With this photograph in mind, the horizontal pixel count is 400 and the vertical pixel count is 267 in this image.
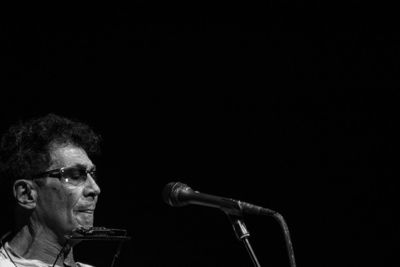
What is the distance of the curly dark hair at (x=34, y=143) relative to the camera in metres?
3.22

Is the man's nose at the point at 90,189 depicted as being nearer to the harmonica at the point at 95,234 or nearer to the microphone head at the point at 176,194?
the harmonica at the point at 95,234

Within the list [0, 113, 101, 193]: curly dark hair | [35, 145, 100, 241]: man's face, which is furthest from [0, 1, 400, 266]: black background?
[35, 145, 100, 241]: man's face

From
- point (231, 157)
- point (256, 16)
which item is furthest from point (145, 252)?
point (256, 16)

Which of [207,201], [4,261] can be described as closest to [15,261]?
[4,261]

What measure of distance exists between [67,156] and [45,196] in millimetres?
239

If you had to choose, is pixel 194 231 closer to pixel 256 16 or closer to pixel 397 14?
pixel 256 16

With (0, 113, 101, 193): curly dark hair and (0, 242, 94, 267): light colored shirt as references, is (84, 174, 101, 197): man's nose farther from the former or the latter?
(0, 242, 94, 267): light colored shirt

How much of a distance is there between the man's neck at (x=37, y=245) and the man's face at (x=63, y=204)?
0.05m

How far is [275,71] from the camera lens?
4840 millimetres

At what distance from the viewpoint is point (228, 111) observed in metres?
4.87

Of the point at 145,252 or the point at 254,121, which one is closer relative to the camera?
the point at 145,252

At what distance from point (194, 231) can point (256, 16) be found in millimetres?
1745

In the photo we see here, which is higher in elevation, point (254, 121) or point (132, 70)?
point (132, 70)

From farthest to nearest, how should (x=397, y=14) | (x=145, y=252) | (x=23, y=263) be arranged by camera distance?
(x=397, y=14) < (x=145, y=252) < (x=23, y=263)
